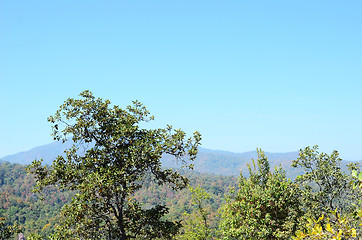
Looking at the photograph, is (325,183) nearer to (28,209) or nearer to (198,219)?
(198,219)

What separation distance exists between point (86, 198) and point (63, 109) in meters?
3.81

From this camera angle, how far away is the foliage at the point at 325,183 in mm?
18297

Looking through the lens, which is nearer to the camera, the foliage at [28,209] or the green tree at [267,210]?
the green tree at [267,210]

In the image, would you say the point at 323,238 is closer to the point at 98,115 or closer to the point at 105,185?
the point at 105,185

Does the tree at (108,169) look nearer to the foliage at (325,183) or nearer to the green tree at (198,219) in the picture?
the foliage at (325,183)

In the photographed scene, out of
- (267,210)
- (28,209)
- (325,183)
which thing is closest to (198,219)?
(267,210)

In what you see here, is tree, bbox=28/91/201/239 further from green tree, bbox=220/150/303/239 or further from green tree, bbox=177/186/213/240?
green tree, bbox=177/186/213/240

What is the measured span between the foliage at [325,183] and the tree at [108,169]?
9381mm

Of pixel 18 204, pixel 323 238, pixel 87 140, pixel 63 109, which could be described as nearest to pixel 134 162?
pixel 87 140

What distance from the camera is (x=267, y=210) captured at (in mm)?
18172

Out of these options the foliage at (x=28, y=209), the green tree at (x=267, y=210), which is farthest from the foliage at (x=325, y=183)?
the foliage at (x=28, y=209)

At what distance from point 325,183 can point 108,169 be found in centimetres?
1368

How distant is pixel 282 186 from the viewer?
17938mm

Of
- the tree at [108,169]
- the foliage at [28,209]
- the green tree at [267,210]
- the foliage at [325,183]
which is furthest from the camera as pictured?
the foliage at [28,209]
